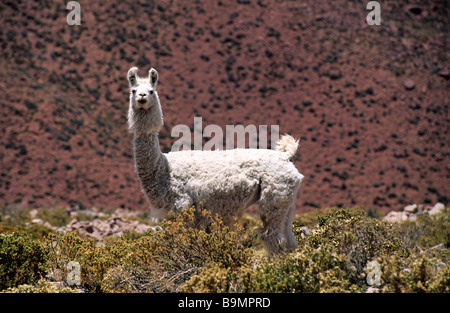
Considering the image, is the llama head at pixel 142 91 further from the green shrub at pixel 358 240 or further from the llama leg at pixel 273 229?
the green shrub at pixel 358 240

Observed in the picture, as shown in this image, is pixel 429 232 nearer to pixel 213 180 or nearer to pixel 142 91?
pixel 213 180

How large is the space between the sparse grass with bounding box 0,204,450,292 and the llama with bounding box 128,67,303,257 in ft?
0.85

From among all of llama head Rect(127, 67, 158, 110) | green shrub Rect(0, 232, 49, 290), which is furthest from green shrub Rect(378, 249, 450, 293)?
green shrub Rect(0, 232, 49, 290)

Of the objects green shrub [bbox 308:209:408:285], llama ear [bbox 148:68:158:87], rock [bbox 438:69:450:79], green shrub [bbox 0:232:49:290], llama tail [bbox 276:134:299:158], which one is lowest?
green shrub [bbox 0:232:49:290]

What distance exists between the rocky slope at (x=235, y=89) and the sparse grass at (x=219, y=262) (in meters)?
16.4

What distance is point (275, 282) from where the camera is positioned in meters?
5.27

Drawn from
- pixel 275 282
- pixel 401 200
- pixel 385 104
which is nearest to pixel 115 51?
pixel 385 104

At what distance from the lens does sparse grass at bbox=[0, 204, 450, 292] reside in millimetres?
5266

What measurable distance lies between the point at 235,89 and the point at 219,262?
24.1 metres

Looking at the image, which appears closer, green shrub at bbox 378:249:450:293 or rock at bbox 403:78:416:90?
green shrub at bbox 378:249:450:293

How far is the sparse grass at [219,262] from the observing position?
17.3 feet

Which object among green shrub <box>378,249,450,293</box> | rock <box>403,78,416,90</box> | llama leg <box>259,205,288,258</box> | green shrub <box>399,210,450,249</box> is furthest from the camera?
rock <box>403,78,416,90</box>

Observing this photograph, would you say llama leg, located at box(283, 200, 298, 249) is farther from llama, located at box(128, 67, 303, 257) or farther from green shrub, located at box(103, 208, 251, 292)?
green shrub, located at box(103, 208, 251, 292)
